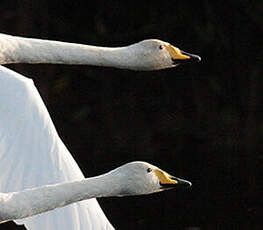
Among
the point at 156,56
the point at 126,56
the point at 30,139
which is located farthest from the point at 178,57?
the point at 30,139

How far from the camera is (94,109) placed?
50.6 ft

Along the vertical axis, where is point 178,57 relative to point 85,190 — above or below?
above

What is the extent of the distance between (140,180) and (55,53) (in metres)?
1.35

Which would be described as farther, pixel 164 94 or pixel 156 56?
pixel 164 94

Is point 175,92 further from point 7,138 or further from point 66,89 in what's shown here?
point 7,138

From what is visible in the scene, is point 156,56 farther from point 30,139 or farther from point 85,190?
point 85,190

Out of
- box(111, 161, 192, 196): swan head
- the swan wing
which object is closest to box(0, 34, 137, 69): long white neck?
the swan wing

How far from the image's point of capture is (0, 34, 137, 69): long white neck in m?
10.5

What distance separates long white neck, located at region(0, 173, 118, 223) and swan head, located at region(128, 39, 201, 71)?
1.49m

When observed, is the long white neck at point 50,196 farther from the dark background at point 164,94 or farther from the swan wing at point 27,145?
the dark background at point 164,94

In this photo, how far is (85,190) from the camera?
31.1ft

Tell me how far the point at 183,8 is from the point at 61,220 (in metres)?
5.81

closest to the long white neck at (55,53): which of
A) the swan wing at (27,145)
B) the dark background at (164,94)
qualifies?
the swan wing at (27,145)

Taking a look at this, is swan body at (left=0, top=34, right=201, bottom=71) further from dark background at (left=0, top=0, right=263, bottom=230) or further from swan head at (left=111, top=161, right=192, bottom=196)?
dark background at (left=0, top=0, right=263, bottom=230)
